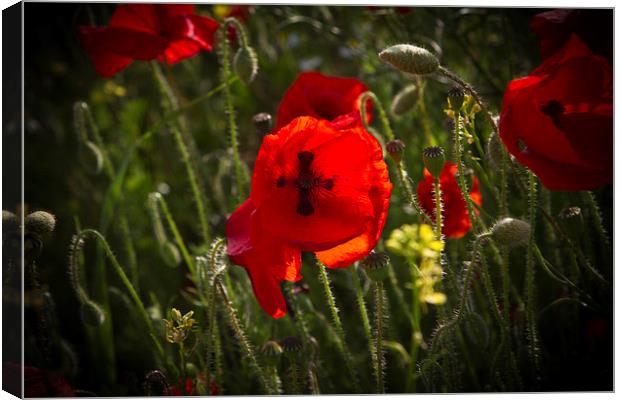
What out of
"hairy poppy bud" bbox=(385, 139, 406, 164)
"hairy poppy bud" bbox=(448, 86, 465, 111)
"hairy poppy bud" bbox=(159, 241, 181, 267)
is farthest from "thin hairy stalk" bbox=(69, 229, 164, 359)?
"hairy poppy bud" bbox=(448, 86, 465, 111)

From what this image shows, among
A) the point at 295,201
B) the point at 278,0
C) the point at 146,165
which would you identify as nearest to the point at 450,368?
A: the point at 295,201

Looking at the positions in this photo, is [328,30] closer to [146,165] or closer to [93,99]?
[146,165]

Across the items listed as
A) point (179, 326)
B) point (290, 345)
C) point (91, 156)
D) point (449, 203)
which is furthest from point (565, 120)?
point (91, 156)

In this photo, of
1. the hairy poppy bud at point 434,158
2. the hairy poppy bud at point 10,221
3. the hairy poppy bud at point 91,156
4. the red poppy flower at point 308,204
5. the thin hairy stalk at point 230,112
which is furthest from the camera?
the hairy poppy bud at point 91,156

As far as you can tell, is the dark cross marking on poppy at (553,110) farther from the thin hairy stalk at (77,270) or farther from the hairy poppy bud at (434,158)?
the thin hairy stalk at (77,270)

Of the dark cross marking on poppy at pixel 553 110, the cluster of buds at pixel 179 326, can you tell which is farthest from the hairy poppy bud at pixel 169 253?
the dark cross marking on poppy at pixel 553 110

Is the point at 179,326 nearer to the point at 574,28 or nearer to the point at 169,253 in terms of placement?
the point at 169,253
